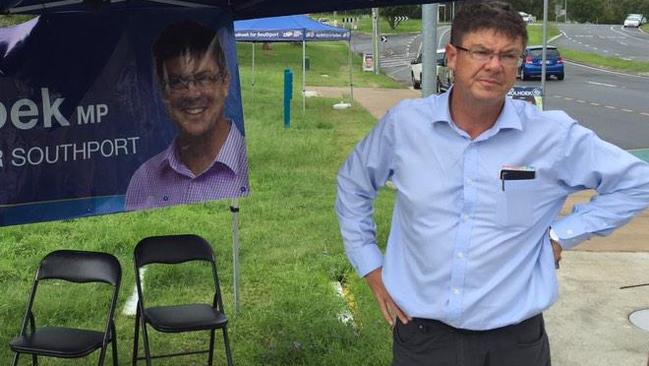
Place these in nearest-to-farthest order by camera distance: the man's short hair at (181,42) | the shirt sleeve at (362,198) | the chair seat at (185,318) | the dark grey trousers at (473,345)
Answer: the dark grey trousers at (473,345) → the shirt sleeve at (362,198) → the chair seat at (185,318) → the man's short hair at (181,42)

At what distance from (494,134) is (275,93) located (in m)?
21.0

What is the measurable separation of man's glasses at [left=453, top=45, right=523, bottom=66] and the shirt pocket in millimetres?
370

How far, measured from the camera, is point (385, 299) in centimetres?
255

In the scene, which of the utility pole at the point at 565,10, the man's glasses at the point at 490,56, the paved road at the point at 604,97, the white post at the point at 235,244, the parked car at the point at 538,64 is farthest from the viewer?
the utility pole at the point at 565,10

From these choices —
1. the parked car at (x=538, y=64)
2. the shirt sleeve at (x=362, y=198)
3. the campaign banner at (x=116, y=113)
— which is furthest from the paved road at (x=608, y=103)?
the shirt sleeve at (x=362, y=198)

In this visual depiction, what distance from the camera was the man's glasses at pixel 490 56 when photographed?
89.8 inches

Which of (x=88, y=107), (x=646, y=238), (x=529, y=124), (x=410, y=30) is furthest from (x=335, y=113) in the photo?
(x=410, y=30)

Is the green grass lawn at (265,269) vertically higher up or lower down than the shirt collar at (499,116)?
lower down

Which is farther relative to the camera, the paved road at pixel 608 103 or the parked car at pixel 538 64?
the parked car at pixel 538 64

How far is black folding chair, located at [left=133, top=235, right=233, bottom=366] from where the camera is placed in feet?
12.6

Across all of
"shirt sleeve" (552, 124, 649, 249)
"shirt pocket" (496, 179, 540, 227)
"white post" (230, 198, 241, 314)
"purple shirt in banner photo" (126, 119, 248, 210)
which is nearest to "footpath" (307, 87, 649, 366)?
"white post" (230, 198, 241, 314)

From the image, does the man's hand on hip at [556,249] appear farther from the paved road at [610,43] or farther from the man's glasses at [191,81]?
the paved road at [610,43]

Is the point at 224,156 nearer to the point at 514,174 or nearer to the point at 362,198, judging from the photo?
the point at 362,198

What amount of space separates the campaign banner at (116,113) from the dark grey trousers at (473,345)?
6.57 feet
